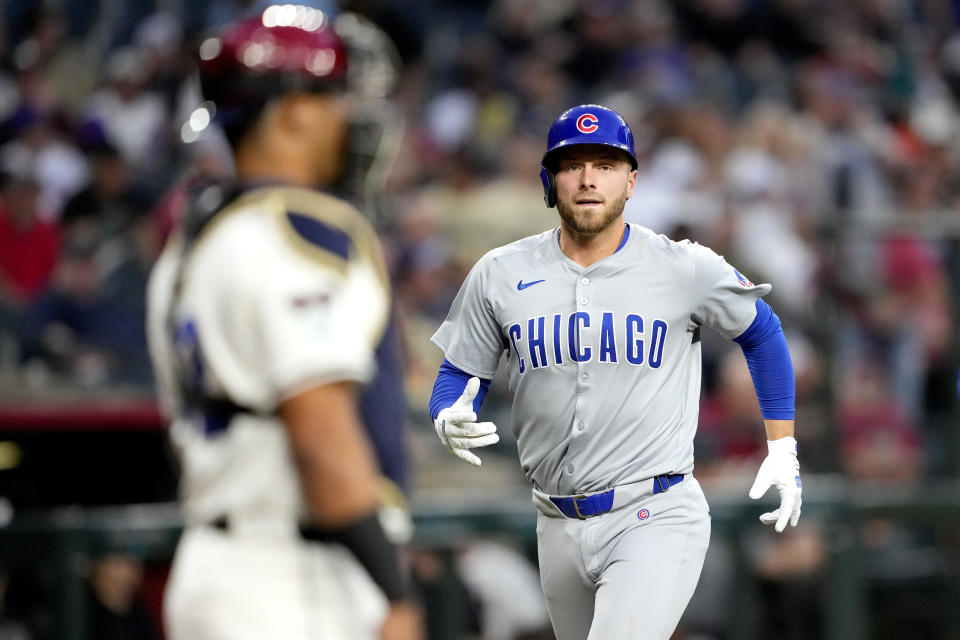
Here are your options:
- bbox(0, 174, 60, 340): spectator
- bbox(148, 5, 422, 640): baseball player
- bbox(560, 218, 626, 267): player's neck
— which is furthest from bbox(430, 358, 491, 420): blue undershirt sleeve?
A: bbox(0, 174, 60, 340): spectator

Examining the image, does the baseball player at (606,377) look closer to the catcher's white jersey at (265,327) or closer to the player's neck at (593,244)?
the player's neck at (593,244)

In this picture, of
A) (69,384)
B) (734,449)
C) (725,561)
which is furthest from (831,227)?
(69,384)

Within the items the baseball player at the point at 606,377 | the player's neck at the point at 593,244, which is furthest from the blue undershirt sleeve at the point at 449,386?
the player's neck at the point at 593,244

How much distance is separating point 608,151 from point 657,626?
3.39 feet

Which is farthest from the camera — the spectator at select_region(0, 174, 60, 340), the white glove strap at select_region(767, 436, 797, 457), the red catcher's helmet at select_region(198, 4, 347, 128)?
the spectator at select_region(0, 174, 60, 340)

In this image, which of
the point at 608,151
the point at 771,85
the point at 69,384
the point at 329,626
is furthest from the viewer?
the point at 771,85

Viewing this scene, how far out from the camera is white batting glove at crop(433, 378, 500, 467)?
2854 millimetres

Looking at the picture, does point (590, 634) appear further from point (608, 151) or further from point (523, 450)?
point (608, 151)

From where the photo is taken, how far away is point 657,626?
9.85ft

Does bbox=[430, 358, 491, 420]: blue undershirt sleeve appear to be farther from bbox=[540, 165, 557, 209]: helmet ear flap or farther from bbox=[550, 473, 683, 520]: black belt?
bbox=[540, 165, 557, 209]: helmet ear flap

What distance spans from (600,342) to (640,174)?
507cm

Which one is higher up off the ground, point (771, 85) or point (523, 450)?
point (771, 85)

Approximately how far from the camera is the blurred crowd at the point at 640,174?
23.7 ft

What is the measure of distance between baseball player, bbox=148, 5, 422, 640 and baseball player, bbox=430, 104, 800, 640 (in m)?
0.61
